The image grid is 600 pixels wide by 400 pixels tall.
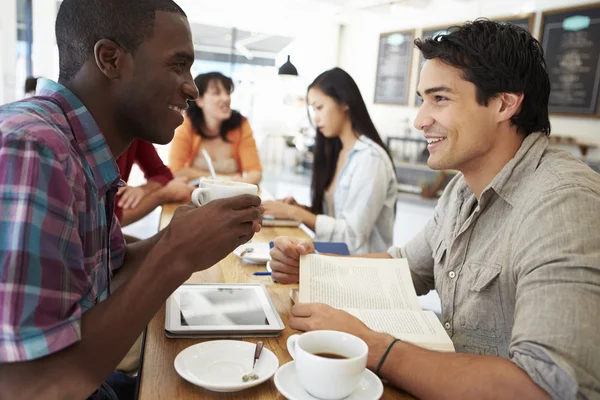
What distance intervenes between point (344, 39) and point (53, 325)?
6797mm

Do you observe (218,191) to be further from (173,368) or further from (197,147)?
(197,147)

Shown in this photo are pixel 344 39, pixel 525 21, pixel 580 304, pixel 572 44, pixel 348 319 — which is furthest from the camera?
pixel 344 39

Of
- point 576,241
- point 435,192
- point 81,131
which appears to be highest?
point 81,131

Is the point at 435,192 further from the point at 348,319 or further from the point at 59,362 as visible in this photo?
the point at 59,362

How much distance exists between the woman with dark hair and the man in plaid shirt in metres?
1.30

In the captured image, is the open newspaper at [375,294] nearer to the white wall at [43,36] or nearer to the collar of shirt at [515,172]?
the collar of shirt at [515,172]

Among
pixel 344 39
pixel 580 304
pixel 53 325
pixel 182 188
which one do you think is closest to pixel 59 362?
pixel 53 325

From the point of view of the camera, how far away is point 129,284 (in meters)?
0.78

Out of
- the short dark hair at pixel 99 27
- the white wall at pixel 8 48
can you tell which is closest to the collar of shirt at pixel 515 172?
the short dark hair at pixel 99 27

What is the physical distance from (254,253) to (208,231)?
759mm

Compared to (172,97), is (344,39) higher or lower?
higher

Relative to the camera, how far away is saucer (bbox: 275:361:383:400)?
771 mm

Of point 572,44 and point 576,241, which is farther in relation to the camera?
point 572,44

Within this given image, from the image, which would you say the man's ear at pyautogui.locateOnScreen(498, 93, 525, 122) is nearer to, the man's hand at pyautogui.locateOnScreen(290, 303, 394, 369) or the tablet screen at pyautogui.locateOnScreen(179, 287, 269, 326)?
the man's hand at pyautogui.locateOnScreen(290, 303, 394, 369)
